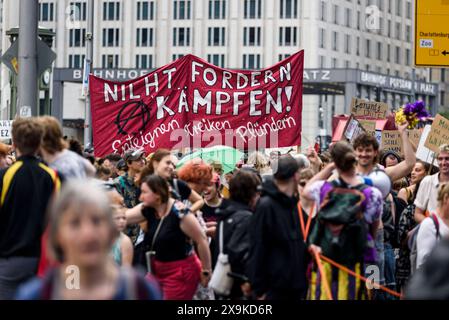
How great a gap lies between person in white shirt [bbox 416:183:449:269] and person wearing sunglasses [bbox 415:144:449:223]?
46.9 inches

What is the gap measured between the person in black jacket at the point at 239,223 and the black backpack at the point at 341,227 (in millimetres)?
491

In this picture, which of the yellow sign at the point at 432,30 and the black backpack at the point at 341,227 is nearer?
the black backpack at the point at 341,227

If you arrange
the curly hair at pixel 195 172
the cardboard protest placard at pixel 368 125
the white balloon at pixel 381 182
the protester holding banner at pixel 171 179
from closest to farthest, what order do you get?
the white balloon at pixel 381 182 → the protester holding banner at pixel 171 179 → the curly hair at pixel 195 172 → the cardboard protest placard at pixel 368 125

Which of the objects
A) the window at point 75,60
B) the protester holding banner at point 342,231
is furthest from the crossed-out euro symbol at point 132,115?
the window at point 75,60

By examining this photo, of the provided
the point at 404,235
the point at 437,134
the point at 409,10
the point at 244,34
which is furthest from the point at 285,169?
the point at 409,10

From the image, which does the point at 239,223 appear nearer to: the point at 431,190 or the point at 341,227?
the point at 341,227

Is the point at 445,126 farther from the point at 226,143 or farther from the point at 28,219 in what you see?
the point at 28,219

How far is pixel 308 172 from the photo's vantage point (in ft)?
35.5

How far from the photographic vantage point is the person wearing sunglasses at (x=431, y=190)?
10.9 m

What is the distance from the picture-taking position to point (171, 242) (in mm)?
9188

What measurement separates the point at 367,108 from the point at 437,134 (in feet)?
16.7

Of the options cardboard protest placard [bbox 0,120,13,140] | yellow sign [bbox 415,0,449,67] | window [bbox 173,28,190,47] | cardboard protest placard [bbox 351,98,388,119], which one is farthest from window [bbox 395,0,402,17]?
cardboard protest placard [bbox 351,98,388,119]

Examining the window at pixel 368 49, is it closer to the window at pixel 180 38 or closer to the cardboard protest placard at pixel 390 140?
the window at pixel 180 38
